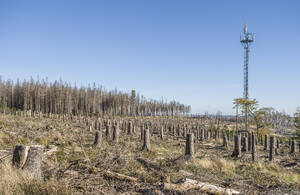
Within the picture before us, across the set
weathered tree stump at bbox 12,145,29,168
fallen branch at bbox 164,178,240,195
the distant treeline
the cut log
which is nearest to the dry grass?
the cut log

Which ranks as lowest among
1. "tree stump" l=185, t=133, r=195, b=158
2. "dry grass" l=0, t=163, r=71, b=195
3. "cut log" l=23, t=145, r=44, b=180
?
"tree stump" l=185, t=133, r=195, b=158

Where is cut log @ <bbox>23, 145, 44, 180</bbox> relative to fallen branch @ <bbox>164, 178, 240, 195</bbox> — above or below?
above

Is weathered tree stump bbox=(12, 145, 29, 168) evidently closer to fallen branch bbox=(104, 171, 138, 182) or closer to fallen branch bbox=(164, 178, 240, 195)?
fallen branch bbox=(104, 171, 138, 182)

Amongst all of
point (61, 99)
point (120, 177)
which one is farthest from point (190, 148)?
point (61, 99)

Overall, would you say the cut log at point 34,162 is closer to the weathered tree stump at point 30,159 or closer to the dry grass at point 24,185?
the weathered tree stump at point 30,159

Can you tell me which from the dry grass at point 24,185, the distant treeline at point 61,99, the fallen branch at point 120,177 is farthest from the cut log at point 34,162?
the distant treeline at point 61,99

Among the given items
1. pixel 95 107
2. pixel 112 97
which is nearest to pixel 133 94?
pixel 112 97

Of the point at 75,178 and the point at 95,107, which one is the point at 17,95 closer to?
the point at 95,107

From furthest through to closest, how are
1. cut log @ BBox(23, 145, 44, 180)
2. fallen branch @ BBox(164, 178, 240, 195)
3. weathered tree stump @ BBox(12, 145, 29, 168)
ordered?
weathered tree stump @ BBox(12, 145, 29, 168), fallen branch @ BBox(164, 178, 240, 195), cut log @ BBox(23, 145, 44, 180)

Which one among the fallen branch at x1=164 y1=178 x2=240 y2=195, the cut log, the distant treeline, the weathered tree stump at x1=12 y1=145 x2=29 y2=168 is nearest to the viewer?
the cut log

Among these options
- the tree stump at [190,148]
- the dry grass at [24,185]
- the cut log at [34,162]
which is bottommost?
the tree stump at [190,148]

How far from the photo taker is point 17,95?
200 ft

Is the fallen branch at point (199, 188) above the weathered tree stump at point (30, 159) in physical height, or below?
below

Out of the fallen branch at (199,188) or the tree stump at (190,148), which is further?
the tree stump at (190,148)
